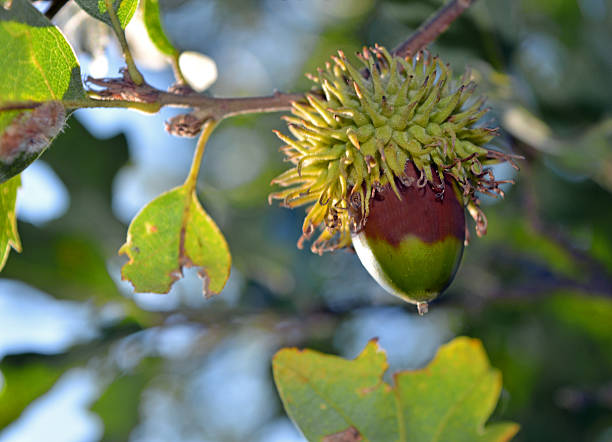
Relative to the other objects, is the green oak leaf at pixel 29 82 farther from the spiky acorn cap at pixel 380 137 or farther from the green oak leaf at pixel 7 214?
the spiky acorn cap at pixel 380 137

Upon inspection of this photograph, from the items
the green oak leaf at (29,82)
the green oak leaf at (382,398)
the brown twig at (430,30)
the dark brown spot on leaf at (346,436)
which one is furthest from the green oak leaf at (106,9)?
the dark brown spot on leaf at (346,436)

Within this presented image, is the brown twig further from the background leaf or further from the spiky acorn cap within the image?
the background leaf

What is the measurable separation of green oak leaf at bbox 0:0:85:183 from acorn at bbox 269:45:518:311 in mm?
444

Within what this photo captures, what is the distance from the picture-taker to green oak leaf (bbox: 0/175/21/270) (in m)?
1.21

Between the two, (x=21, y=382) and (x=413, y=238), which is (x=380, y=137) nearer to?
(x=413, y=238)

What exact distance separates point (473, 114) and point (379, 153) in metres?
0.24

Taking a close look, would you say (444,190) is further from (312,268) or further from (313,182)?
(312,268)

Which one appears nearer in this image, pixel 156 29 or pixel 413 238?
pixel 413 238

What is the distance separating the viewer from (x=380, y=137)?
1.31 m

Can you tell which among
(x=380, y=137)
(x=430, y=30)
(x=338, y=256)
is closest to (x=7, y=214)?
(x=380, y=137)

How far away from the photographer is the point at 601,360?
114 inches

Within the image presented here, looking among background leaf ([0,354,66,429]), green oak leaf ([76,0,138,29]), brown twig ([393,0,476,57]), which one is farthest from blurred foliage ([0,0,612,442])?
green oak leaf ([76,0,138,29])

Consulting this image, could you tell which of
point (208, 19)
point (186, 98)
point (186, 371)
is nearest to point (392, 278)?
point (186, 98)

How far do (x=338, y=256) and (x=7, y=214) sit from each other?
2.11m
